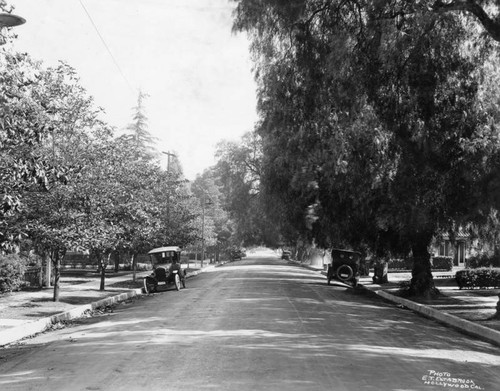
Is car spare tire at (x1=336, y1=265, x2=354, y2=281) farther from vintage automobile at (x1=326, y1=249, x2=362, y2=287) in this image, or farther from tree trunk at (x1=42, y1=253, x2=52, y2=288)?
tree trunk at (x1=42, y1=253, x2=52, y2=288)

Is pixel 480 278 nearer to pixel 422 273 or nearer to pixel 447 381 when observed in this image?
pixel 422 273

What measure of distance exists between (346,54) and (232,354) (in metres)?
7.40

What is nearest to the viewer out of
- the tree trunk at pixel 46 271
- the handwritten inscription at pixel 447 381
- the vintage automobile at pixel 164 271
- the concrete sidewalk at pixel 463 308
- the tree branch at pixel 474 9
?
the handwritten inscription at pixel 447 381

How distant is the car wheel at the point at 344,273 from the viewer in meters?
30.5

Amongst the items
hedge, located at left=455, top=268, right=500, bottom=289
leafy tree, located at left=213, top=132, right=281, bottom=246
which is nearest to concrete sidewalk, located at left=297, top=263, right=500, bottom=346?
hedge, located at left=455, top=268, right=500, bottom=289

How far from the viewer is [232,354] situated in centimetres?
982

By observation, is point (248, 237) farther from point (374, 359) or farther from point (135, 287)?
point (374, 359)

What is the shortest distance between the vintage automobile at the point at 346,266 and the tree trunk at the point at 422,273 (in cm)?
550

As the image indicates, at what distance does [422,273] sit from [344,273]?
21.9 ft

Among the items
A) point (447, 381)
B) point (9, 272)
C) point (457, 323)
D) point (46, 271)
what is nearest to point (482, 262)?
point (457, 323)

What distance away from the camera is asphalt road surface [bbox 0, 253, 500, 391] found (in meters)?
7.82

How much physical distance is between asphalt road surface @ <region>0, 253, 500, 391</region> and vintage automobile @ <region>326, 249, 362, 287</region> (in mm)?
13464

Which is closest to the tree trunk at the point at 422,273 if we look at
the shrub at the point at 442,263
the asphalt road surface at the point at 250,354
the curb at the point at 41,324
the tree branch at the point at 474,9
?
the asphalt road surface at the point at 250,354

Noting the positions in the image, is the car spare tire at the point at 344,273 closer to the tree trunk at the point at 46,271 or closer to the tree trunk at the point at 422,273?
the tree trunk at the point at 422,273
